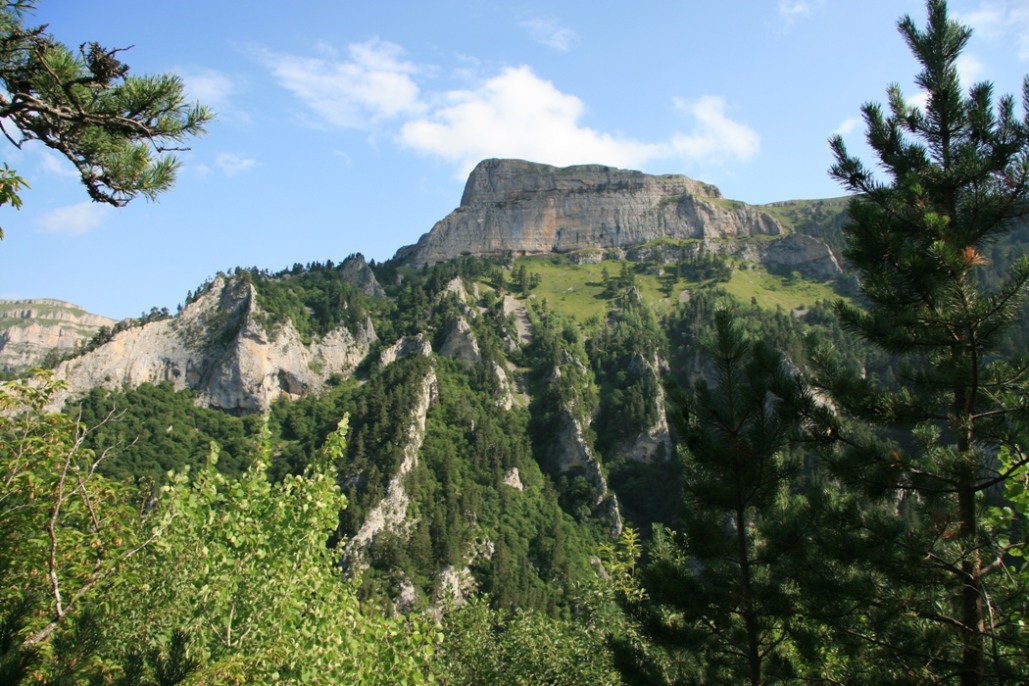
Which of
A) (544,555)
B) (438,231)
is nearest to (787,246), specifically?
(438,231)

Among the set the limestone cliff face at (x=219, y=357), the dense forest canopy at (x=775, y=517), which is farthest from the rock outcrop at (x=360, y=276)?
the dense forest canopy at (x=775, y=517)

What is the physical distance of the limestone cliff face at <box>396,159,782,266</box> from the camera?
7234 inches

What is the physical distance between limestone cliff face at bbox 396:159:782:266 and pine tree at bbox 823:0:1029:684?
173m

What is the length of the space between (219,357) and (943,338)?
112 m

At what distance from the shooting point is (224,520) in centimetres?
981

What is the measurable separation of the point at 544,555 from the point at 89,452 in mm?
78613

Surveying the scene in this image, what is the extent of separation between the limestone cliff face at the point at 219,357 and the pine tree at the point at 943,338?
10675 centimetres

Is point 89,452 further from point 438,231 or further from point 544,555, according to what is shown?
point 438,231

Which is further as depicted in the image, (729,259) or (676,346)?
(729,259)

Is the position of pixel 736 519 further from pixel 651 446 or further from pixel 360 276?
pixel 360 276

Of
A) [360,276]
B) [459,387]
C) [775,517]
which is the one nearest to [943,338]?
[775,517]

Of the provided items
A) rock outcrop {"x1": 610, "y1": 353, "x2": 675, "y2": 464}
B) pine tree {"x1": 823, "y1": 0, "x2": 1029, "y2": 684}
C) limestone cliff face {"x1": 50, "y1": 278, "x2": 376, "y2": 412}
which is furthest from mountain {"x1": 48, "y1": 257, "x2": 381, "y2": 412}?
pine tree {"x1": 823, "y1": 0, "x2": 1029, "y2": 684}

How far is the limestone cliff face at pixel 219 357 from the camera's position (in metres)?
102

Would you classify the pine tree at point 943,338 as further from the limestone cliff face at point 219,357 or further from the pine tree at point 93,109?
the limestone cliff face at point 219,357
